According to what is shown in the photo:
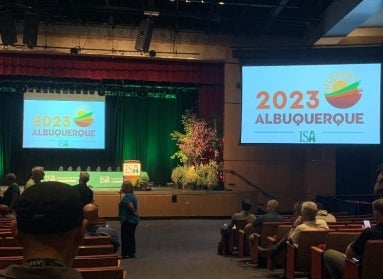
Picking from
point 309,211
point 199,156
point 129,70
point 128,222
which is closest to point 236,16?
point 129,70

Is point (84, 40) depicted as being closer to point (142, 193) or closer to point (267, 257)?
point (142, 193)

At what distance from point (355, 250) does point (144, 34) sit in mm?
8040

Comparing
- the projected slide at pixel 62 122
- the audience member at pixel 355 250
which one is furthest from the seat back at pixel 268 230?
the projected slide at pixel 62 122

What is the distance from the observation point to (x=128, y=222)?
7.49m

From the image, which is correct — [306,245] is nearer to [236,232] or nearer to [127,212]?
[236,232]

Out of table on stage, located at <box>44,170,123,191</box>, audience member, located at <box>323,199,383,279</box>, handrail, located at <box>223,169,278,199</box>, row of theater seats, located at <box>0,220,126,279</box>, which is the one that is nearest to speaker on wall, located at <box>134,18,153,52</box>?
table on stage, located at <box>44,170,123,191</box>

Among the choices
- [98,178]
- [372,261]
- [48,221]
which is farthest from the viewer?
[98,178]

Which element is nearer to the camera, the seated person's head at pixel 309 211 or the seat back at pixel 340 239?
the seat back at pixel 340 239

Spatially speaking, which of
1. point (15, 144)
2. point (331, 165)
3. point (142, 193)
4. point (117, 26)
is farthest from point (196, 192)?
point (15, 144)

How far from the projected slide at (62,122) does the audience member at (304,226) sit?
8.52 m

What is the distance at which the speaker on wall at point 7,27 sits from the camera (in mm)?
10367

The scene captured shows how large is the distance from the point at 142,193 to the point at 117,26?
4.20 metres

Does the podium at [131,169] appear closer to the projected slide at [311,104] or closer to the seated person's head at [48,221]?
the projected slide at [311,104]

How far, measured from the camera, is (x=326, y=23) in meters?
11.4
